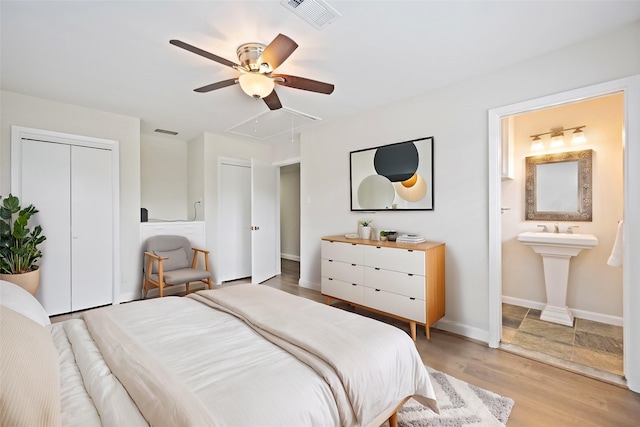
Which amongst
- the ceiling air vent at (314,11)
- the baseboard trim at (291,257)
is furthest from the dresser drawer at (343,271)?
the baseboard trim at (291,257)

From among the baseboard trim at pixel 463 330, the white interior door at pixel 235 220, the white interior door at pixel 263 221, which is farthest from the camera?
the white interior door at pixel 235 220

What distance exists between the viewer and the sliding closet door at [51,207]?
3.12m

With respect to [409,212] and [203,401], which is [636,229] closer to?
[409,212]

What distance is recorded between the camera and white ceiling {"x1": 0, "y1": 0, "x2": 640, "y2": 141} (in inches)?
70.3

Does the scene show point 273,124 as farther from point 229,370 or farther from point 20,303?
point 229,370

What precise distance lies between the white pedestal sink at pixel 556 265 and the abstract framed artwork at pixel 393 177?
1237 millimetres

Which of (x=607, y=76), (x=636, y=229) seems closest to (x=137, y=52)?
(x=607, y=76)

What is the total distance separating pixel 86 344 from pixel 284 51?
194cm

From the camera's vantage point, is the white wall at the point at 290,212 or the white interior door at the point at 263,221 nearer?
the white interior door at the point at 263,221

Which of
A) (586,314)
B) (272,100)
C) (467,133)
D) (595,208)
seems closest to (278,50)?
(272,100)

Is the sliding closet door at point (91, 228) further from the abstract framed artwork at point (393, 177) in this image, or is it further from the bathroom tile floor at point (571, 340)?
the bathroom tile floor at point (571, 340)

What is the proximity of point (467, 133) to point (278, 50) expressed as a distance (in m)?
1.95

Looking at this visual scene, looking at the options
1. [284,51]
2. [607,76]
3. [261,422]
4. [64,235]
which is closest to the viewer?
[261,422]

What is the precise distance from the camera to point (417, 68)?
2521 mm
